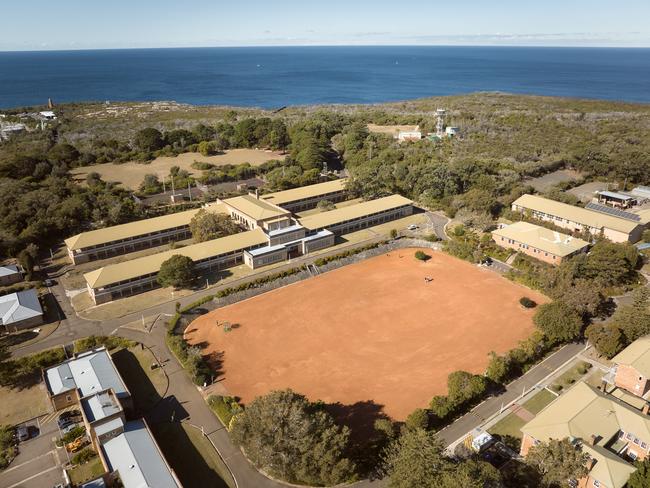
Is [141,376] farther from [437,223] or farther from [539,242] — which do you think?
[539,242]

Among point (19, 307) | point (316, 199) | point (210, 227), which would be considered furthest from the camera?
point (316, 199)

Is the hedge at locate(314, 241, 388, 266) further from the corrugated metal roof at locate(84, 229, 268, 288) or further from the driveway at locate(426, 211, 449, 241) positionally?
the driveway at locate(426, 211, 449, 241)

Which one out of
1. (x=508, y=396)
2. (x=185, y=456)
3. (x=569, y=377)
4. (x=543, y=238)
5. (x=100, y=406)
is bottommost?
(x=508, y=396)

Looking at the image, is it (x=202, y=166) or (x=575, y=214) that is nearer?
(x=575, y=214)

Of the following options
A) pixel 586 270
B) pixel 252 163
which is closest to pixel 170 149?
pixel 252 163

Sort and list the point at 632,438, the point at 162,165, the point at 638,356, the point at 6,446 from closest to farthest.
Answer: the point at 632,438, the point at 6,446, the point at 638,356, the point at 162,165

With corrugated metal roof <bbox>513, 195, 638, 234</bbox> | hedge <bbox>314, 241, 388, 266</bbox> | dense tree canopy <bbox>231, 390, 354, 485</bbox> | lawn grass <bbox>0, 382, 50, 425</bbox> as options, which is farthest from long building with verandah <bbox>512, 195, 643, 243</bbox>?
lawn grass <bbox>0, 382, 50, 425</bbox>

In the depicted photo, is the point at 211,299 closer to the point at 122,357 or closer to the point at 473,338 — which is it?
the point at 122,357

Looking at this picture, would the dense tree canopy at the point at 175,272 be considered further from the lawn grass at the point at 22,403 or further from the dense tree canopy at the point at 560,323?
the dense tree canopy at the point at 560,323

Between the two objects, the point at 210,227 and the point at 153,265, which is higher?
the point at 210,227

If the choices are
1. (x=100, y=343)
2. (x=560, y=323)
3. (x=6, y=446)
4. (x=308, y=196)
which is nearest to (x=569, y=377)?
(x=560, y=323)
